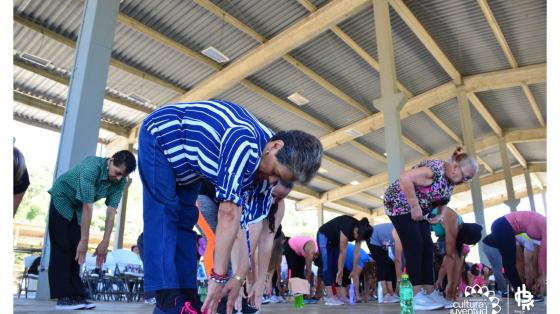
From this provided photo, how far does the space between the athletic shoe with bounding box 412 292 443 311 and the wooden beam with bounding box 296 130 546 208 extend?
15.3 metres

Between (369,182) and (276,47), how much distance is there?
11.1 m

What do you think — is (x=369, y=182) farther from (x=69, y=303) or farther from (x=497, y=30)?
(x=69, y=303)

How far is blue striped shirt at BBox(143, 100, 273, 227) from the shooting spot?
1405 millimetres

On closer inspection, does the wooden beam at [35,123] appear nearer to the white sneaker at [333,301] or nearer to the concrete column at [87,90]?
the concrete column at [87,90]

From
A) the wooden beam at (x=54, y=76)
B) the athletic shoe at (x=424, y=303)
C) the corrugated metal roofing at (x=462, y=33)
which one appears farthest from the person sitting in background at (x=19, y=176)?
the corrugated metal roofing at (x=462, y=33)

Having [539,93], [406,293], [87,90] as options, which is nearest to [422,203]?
[406,293]

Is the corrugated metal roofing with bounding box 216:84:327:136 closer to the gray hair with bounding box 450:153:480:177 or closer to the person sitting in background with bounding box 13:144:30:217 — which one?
the gray hair with bounding box 450:153:480:177

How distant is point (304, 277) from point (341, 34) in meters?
5.40

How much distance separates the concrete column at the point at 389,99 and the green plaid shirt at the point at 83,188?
210 inches

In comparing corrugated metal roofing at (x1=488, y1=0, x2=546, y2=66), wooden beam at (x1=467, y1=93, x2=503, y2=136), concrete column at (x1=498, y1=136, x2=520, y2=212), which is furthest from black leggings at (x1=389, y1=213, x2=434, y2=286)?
concrete column at (x1=498, y1=136, x2=520, y2=212)

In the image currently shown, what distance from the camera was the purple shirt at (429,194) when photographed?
3.13 meters

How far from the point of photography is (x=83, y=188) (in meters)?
2.89

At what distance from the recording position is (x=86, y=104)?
4.50 metres

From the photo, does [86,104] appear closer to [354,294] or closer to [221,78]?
[354,294]
